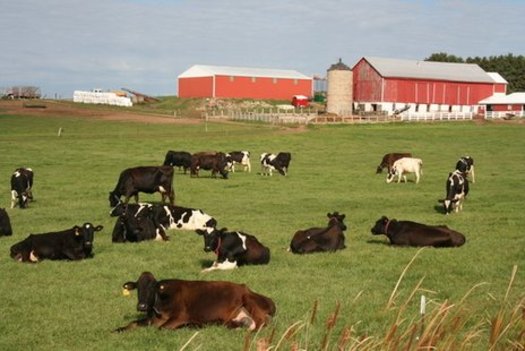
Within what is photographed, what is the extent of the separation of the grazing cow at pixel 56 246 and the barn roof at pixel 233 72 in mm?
89899

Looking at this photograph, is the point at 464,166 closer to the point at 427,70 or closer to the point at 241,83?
the point at 427,70

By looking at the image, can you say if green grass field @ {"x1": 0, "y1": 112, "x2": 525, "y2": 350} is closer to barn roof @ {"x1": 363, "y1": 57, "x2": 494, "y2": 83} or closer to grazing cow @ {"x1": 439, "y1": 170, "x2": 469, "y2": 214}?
grazing cow @ {"x1": 439, "y1": 170, "x2": 469, "y2": 214}

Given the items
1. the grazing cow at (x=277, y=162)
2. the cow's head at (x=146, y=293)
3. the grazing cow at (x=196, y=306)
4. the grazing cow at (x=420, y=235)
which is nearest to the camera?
the cow's head at (x=146, y=293)

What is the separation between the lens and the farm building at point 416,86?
8675 cm

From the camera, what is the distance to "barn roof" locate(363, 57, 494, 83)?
289 feet

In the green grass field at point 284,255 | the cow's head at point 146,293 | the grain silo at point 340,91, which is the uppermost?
the grain silo at point 340,91

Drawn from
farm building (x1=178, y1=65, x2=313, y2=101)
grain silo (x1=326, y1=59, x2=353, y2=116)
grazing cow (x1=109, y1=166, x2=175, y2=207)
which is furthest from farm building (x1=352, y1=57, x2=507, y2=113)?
grazing cow (x1=109, y1=166, x2=175, y2=207)

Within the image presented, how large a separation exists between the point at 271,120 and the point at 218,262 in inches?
2172

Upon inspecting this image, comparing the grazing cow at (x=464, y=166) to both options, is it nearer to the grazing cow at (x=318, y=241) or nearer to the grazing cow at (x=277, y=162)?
the grazing cow at (x=277, y=162)

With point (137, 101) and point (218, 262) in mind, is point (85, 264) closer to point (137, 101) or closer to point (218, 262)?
point (218, 262)

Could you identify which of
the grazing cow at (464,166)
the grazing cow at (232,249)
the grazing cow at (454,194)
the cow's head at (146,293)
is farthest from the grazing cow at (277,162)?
the cow's head at (146,293)

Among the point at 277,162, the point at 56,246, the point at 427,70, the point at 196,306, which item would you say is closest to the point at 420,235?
the point at 196,306

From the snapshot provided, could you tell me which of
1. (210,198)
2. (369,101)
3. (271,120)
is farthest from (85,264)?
(369,101)

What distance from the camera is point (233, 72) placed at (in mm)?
104750
